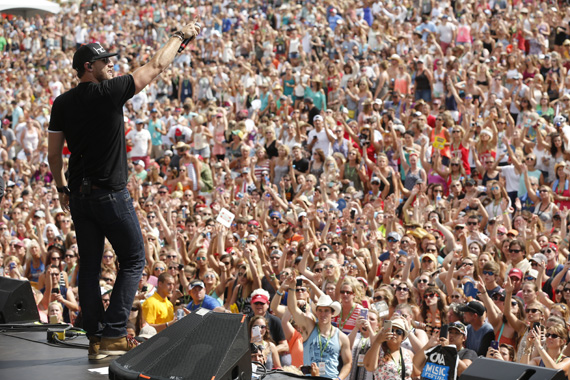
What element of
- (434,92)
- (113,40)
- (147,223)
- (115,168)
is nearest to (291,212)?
(147,223)

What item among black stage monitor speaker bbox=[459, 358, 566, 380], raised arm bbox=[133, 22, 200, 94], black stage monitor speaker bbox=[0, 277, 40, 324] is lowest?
black stage monitor speaker bbox=[0, 277, 40, 324]

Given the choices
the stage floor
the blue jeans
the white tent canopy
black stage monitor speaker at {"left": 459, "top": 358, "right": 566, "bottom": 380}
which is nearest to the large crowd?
black stage monitor speaker at {"left": 459, "top": 358, "right": 566, "bottom": 380}

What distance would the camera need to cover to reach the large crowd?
7.49 metres

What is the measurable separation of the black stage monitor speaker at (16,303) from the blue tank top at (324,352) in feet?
8.09

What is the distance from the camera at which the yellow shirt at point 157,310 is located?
28.1ft

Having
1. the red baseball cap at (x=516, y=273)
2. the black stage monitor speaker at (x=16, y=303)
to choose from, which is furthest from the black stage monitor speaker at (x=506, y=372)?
the red baseball cap at (x=516, y=273)

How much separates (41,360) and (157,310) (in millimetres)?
4093

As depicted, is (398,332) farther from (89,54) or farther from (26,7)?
(26,7)

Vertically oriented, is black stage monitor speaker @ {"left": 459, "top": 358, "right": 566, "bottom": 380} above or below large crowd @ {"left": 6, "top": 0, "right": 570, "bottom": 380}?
above

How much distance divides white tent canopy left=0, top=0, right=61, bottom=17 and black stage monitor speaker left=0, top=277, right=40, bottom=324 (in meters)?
3.09

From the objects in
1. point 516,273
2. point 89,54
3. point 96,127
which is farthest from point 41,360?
point 516,273

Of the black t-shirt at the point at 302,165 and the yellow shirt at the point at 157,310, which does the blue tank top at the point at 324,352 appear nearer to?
the yellow shirt at the point at 157,310

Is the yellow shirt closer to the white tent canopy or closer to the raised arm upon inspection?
the white tent canopy

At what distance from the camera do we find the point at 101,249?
185 inches
